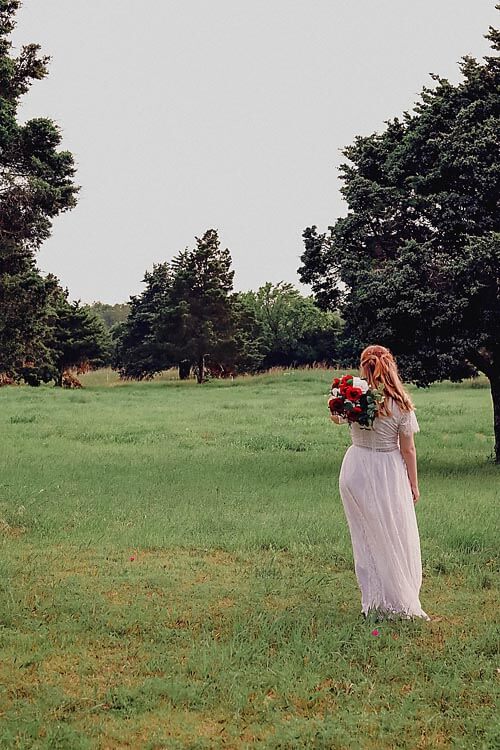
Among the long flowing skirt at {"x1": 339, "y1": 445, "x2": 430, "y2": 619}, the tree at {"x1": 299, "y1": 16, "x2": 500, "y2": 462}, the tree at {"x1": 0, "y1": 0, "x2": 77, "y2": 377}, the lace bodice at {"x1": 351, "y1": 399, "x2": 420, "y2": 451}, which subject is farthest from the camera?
the tree at {"x1": 299, "y1": 16, "x2": 500, "y2": 462}

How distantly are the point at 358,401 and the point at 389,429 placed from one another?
0.45 meters

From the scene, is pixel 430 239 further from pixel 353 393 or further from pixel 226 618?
pixel 226 618

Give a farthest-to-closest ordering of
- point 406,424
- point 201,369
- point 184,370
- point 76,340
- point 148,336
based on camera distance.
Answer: point 184,370, point 148,336, point 76,340, point 201,369, point 406,424

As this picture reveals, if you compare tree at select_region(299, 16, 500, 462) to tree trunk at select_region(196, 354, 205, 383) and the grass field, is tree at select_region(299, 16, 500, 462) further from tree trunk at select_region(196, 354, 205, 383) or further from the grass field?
tree trunk at select_region(196, 354, 205, 383)

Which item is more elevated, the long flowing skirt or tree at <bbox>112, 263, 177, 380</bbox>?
tree at <bbox>112, 263, 177, 380</bbox>

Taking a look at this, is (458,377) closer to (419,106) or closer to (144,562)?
(419,106)

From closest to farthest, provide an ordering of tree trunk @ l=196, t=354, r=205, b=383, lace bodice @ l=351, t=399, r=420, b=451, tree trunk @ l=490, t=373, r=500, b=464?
lace bodice @ l=351, t=399, r=420, b=451 → tree trunk @ l=490, t=373, r=500, b=464 → tree trunk @ l=196, t=354, r=205, b=383

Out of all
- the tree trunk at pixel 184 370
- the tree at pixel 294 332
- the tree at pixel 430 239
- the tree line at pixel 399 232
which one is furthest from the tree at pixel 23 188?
the tree at pixel 294 332

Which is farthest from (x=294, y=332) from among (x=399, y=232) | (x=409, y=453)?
(x=409, y=453)

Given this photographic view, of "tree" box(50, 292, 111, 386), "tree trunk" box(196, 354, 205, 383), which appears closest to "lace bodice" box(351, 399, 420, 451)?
"tree trunk" box(196, 354, 205, 383)

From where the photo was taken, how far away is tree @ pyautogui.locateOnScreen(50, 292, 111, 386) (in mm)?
65000

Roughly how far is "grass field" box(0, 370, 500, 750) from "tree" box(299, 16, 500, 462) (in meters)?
3.12

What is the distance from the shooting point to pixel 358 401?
8.52 m

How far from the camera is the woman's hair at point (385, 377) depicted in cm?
861
